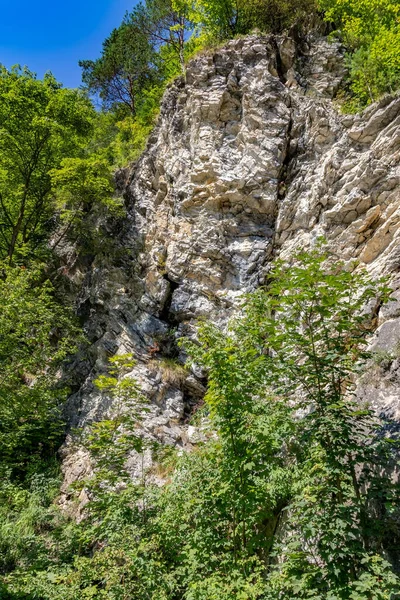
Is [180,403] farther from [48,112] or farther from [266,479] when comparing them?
[48,112]

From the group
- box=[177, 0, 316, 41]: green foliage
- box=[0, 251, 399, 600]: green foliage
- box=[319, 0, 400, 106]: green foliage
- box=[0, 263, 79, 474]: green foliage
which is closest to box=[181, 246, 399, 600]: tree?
box=[0, 251, 399, 600]: green foliage

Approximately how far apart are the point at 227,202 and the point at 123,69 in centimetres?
1299

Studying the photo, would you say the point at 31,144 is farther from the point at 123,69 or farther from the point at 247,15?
the point at 247,15

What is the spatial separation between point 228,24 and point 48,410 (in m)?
15.5

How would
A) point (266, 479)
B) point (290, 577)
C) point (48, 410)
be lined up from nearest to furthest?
point (290, 577), point (266, 479), point (48, 410)

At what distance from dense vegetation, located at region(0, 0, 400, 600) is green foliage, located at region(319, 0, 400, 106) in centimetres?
6

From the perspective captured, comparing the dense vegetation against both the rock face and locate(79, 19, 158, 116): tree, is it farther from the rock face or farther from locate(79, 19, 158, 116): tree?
locate(79, 19, 158, 116): tree

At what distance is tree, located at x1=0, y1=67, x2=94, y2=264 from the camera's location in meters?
13.0

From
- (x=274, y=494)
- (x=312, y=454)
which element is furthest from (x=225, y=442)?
(x=312, y=454)

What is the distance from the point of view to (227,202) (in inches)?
449

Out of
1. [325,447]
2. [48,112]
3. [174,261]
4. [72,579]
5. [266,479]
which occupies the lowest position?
[72,579]

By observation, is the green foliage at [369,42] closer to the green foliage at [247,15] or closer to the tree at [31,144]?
the green foliage at [247,15]

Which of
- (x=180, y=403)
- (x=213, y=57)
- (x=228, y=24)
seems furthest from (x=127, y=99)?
(x=180, y=403)

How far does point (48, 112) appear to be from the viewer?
525 inches
